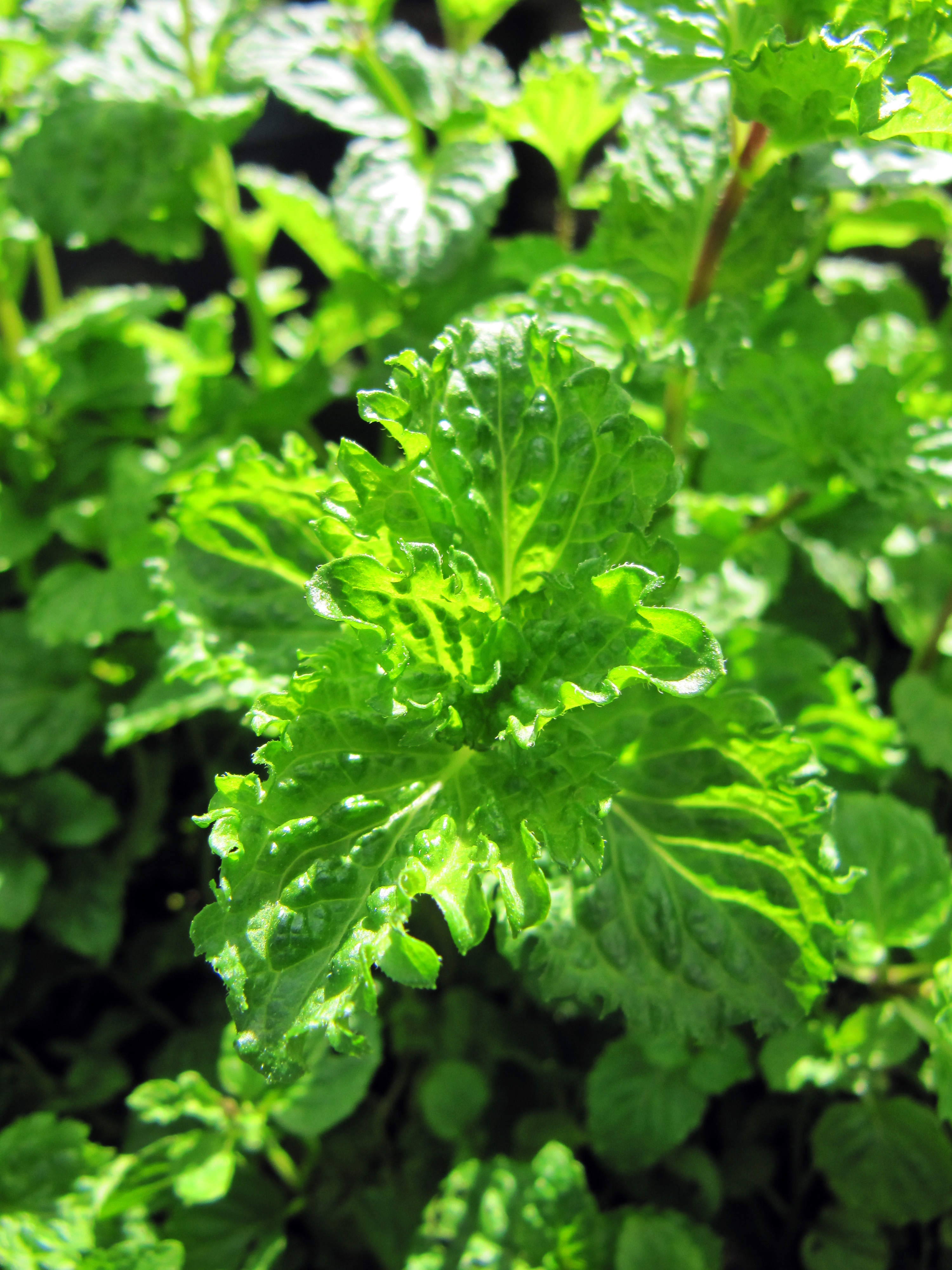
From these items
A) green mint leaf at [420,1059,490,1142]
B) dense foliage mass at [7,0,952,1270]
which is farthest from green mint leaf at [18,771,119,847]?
green mint leaf at [420,1059,490,1142]

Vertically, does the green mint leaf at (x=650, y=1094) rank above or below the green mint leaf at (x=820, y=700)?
below

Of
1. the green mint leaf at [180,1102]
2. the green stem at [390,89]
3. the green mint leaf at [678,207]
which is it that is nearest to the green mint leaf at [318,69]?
the green stem at [390,89]

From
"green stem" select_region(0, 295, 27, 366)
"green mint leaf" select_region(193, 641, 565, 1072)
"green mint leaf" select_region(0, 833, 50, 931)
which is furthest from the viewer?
"green stem" select_region(0, 295, 27, 366)

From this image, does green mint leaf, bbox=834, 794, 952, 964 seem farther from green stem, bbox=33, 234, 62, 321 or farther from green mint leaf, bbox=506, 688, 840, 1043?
green stem, bbox=33, 234, 62, 321

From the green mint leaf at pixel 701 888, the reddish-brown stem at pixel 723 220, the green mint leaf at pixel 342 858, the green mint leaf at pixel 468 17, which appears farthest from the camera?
the green mint leaf at pixel 468 17

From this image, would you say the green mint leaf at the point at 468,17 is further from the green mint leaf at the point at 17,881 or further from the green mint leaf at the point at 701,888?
the green mint leaf at the point at 17,881

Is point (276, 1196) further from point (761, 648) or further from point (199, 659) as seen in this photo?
point (761, 648)

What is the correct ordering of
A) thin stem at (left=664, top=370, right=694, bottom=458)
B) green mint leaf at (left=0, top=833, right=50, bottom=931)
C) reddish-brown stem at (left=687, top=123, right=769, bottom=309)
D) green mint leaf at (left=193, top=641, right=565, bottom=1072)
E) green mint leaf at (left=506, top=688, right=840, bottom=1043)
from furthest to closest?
green mint leaf at (left=0, top=833, right=50, bottom=931) < thin stem at (left=664, top=370, right=694, bottom=458) < reddish-brown stem at (left=687, top=123, right=769, bottom=309) < green mint leaf at (left=506, top=688, right=840, bottom=1043) < green mint leaf at (left=193, top=641, right=565, bottom=1072)
